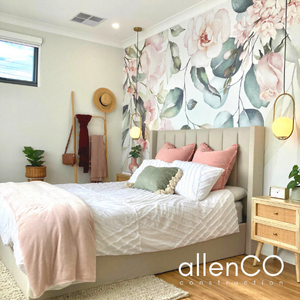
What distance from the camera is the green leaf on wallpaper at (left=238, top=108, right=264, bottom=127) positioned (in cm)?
326

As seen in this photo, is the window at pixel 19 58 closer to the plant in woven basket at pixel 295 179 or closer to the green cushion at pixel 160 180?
the green cushion at pixel 160 180

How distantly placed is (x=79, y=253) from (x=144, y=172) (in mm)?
1433

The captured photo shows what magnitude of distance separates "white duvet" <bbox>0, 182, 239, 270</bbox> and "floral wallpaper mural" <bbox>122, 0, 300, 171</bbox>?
2.68 ft

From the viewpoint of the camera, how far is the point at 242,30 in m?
3.44

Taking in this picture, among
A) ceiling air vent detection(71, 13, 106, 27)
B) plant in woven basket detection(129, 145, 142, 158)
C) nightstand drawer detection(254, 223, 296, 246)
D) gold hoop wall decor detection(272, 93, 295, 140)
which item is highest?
ceiling air vent detection(71, 13, 106, 27)

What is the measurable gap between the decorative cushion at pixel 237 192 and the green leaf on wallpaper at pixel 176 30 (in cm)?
222

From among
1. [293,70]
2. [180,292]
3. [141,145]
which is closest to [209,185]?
[180,292]

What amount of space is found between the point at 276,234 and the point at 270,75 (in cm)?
150

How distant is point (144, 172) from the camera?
3.37 m

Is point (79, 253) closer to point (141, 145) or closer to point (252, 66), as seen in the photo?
point (252, 66)

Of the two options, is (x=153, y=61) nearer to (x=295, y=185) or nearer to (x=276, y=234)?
(x=295, y=185)

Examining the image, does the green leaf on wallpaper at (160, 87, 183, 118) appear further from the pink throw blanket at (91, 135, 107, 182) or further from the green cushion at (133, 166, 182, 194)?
the green cushion at (133, 166, 182, 194)

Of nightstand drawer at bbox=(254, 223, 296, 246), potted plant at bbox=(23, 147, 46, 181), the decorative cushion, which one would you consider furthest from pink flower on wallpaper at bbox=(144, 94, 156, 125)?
nightstand drawer at bbox=(254, 223, 296, 246)

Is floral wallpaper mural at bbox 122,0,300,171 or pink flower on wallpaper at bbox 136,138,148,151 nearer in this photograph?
floral wallpaper mural at bbox 122,0,300,171
